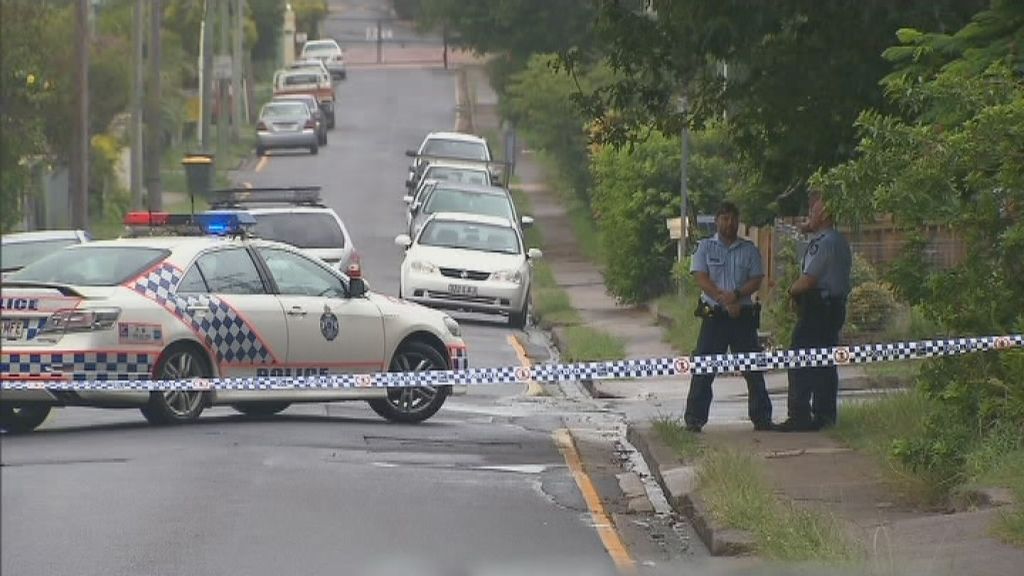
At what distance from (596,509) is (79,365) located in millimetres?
4284

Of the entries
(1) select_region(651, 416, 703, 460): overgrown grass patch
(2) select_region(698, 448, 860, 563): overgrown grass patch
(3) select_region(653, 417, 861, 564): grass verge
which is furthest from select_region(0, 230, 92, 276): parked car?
(2) select_region(698, 448, 860, 563): overgrown grass patch

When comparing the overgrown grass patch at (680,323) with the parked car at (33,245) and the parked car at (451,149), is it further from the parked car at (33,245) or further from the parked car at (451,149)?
the parked car at (451,149)

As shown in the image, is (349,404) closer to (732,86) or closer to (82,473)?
(732,86)

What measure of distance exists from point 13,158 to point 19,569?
1070 inches

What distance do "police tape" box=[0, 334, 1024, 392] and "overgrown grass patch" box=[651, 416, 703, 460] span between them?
502 mm

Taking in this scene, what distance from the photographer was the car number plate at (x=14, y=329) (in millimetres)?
15093

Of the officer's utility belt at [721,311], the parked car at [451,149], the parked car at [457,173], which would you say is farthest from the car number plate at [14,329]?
the parked car at [451,149]

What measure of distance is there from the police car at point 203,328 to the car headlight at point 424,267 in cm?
1075

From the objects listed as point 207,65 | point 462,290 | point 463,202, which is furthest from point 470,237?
point 207,65

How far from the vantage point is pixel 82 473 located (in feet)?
43.9

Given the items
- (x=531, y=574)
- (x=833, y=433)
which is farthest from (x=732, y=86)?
(x=531, y=574)

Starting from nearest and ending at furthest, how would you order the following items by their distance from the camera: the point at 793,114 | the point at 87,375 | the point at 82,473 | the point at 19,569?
the point at 19,569 < the point at 82,473 < the point at 87,375 < the point at 793,114

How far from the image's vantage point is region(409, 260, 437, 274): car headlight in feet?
94.9

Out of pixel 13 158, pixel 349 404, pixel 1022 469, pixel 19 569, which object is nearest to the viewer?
pixel 19 569
